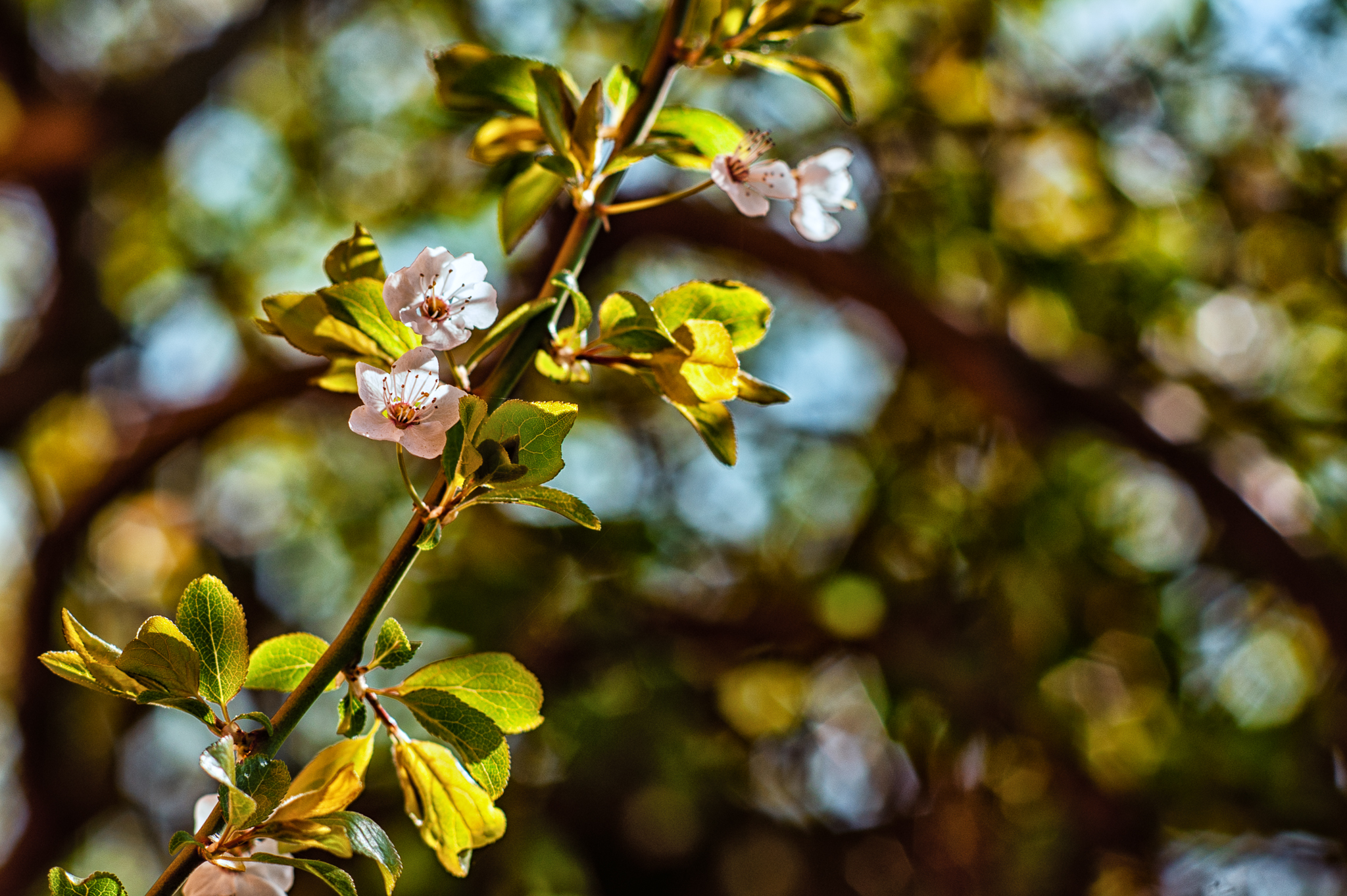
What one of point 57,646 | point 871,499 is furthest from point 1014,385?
point 57,646

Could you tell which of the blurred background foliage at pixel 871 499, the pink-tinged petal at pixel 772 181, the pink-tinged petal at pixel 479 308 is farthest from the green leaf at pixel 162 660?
the blurred background foliage at pixel 871 499

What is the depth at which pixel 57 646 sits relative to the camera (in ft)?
5.44

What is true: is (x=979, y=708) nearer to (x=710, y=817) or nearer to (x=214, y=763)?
(x=710, y=817)

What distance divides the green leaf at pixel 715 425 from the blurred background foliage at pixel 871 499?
106 centimetres

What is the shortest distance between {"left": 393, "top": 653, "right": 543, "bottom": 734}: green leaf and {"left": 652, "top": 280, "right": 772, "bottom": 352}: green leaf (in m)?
0.12

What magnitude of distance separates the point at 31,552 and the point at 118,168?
81 cm

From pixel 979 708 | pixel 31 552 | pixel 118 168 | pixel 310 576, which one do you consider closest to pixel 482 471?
pixel 979 708

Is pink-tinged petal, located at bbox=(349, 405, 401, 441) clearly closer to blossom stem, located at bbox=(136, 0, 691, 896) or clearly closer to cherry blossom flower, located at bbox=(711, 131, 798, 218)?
blossom stem, located at bbox=(136, 0, 691, 896)

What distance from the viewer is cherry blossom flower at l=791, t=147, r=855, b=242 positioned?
1.11 feet

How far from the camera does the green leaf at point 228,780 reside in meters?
0.18

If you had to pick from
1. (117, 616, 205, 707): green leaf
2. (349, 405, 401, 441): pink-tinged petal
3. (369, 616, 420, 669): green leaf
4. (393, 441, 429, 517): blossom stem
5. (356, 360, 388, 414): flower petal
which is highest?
(356, 360, 388, 414): flower petal

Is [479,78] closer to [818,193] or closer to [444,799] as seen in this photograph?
[818,193]

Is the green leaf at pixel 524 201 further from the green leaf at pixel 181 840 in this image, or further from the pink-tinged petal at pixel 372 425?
the green leaf at pixel 181 840

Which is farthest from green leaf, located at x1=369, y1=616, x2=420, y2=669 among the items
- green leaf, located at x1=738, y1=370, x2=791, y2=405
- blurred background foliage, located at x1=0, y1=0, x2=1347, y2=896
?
blurred background foliage, located at x1=0, y1=0, x2=1347, y2=896
